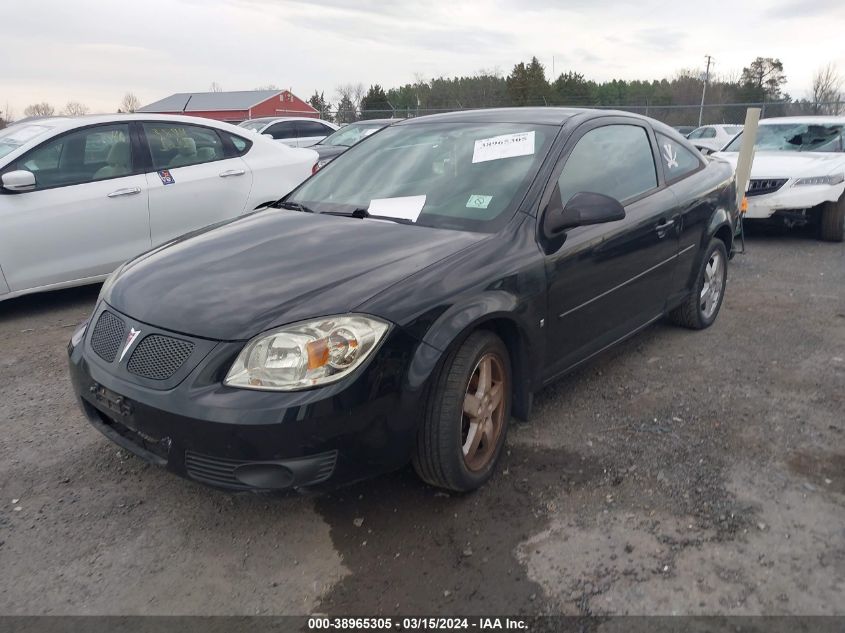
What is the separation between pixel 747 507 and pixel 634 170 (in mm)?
2012

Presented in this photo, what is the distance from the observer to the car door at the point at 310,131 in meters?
16.7

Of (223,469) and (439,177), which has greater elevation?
(439,177)

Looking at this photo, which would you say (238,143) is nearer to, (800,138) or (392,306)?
(392,306)

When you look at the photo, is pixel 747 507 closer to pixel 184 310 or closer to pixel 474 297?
pixel 474 297

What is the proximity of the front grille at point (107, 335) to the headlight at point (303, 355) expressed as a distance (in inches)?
24.9

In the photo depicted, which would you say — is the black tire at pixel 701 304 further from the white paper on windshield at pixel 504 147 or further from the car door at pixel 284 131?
the car door at pixel 284 131

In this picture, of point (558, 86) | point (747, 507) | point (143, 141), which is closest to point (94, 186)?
point (143, 141)

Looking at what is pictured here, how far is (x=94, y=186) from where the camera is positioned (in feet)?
18.0

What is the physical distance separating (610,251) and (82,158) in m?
4.29

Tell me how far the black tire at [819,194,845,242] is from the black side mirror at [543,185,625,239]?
633 centimetres

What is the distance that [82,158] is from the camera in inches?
217

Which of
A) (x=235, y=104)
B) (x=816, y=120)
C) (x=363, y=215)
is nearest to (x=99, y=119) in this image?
(x=363, y=215)

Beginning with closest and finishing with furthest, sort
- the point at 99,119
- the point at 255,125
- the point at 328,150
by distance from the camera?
1. the point at 99,119
2. the point at 328,150
3. the point at 255,125

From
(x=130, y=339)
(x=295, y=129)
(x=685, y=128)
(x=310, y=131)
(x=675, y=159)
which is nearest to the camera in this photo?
(x=130, y=339)
